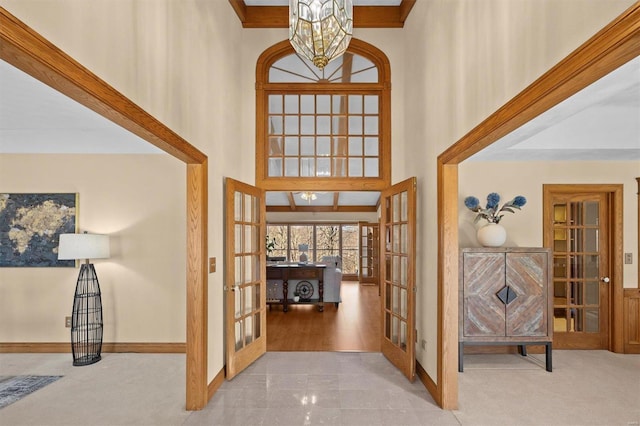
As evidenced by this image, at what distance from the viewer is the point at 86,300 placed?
14.8ft

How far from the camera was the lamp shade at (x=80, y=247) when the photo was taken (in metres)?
4.20

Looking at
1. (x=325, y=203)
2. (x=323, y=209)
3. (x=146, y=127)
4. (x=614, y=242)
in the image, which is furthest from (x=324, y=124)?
(x=323, y=209)

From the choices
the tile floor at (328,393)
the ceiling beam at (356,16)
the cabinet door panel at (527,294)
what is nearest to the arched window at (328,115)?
the ceiling beam at (356,16)

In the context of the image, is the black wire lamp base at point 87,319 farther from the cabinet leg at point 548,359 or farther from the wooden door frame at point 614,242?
the wooden door frame at point 614,242

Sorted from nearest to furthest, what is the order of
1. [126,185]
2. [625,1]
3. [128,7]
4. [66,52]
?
[625,1] → [66,52] → [128,7] → [126,185]

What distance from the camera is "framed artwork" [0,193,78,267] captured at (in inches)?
185

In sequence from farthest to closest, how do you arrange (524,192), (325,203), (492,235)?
(325,203), (524,192), (492,235)

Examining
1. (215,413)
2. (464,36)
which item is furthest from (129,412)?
(464,36)

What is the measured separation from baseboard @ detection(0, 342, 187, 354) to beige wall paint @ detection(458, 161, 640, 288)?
12.3 feet

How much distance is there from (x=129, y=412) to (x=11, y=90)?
2.58 metres

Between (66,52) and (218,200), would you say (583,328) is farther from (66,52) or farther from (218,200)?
(66,52)

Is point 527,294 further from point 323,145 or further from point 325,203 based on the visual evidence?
point 325,203

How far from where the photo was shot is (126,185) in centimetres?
480

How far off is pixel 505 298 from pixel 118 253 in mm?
4548
